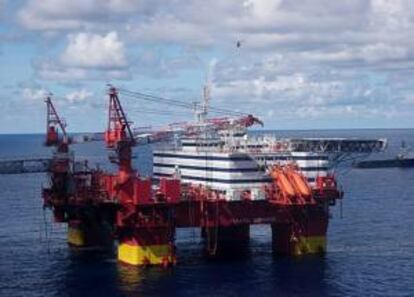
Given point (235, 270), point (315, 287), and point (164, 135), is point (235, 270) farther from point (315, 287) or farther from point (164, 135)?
point (164, 135)

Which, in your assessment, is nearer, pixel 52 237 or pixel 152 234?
pixel 152 234

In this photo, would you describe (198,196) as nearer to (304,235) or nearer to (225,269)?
(225,269)

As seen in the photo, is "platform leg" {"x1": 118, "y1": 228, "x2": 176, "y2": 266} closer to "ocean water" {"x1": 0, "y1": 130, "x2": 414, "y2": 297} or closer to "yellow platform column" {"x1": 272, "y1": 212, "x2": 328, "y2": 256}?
"ocean water" {"x1": 0, "y1": 130, "x2": 414, "y2": 297}

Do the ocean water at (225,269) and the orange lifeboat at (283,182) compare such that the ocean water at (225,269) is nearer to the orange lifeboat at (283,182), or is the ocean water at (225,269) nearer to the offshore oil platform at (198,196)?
the offshore oil platform at (198,196)

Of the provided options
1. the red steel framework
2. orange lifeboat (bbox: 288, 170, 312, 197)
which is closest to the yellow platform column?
the red steel framework

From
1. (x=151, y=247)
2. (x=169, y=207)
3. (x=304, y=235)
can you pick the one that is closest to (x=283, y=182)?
(x=304, y=235)

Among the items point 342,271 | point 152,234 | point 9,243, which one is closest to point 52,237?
point 9,243
